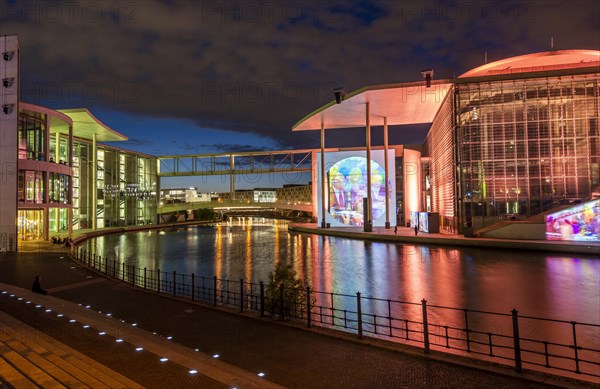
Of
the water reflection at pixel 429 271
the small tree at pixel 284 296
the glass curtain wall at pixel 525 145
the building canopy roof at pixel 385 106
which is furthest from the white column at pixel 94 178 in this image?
the small tree at pixel 284 296

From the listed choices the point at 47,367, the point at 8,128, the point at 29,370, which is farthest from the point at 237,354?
the point at 8,128

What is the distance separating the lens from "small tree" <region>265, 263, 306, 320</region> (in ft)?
34.0

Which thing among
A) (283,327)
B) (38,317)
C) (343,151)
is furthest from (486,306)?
(343,151)

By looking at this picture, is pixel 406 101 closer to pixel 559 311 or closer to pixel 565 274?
pixel 565 274

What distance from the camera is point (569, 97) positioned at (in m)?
36.6

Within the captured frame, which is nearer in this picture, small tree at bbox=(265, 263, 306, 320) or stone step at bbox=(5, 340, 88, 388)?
stone step at bbox=(5, 340, 88, 388)

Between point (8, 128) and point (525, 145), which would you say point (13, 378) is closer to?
point (8, 128)

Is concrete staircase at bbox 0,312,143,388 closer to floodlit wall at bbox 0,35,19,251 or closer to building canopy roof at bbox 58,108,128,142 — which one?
floodlit wall at bbox 0,35,19,251

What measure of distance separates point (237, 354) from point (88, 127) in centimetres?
5343

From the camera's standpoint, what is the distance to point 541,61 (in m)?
48.0

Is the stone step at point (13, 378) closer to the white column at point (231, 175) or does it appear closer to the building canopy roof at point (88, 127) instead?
the building canopy roof at point (88, 127)

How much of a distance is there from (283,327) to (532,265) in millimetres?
19953

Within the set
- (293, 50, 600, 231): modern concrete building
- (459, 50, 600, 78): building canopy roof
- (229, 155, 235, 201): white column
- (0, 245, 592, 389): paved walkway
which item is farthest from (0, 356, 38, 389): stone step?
(229, 155, 235, 201): white column

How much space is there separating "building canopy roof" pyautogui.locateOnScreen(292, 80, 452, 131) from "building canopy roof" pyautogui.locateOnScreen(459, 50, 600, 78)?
26.6ft
